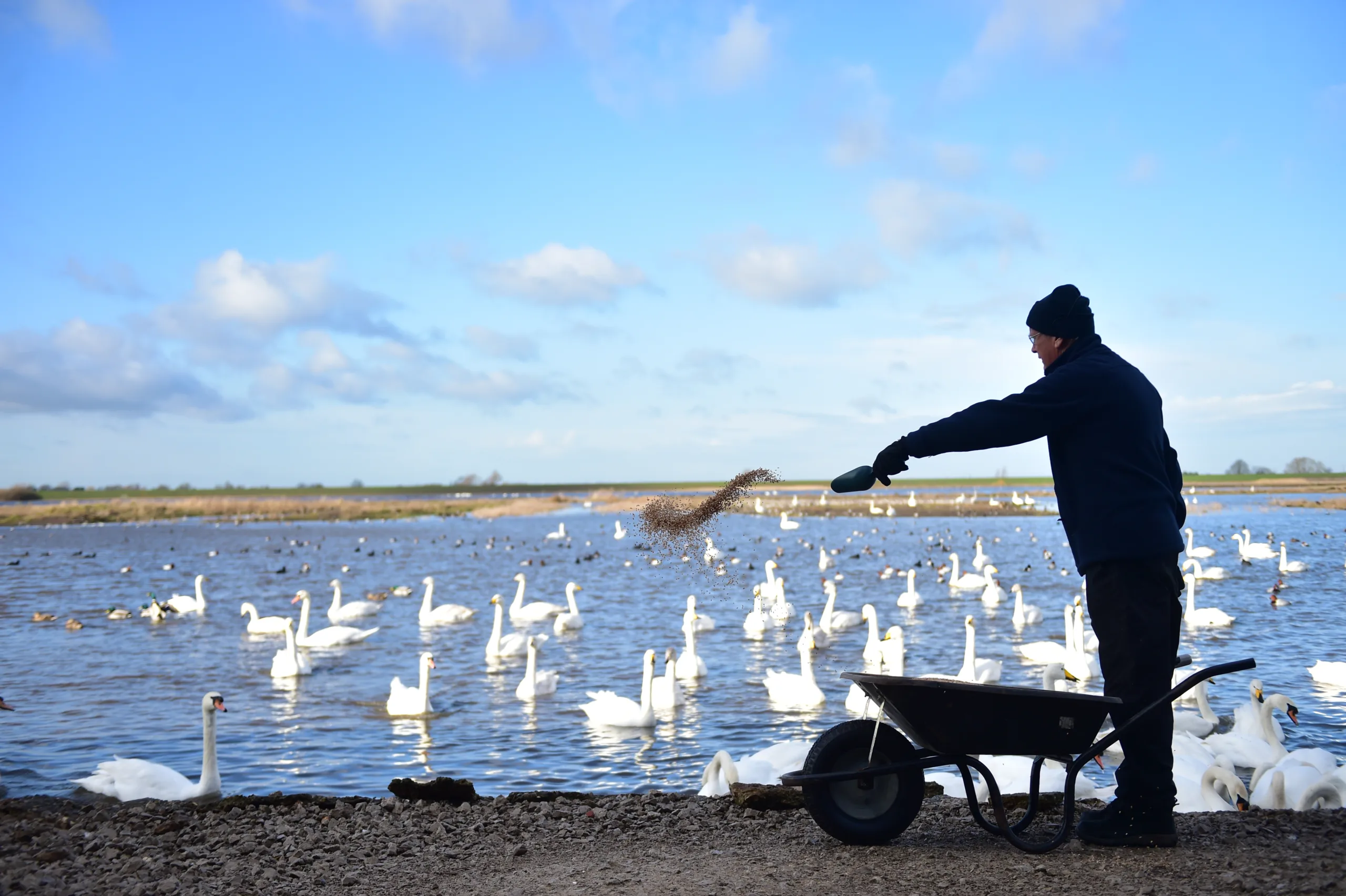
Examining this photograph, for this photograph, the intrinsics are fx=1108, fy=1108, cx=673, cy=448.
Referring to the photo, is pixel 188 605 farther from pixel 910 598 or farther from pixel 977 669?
pixel 977 669

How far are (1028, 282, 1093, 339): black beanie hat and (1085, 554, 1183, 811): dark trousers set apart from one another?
127 centimetres

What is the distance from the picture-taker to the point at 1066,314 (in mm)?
5988

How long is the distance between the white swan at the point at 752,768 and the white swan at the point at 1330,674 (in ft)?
31.6

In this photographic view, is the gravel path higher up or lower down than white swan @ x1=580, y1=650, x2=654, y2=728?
higher up

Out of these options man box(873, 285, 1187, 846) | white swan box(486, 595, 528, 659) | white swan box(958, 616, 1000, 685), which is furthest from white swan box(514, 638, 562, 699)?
man box(873, 285, 1187, 846)

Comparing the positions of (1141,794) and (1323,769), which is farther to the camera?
(1323,769)

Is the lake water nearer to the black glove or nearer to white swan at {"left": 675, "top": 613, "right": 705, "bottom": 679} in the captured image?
white swan at {"left": 675, "top": 613, "right": 705, "bottom": 679}

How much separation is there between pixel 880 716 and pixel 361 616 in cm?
2370

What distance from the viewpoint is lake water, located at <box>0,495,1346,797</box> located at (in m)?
12.4

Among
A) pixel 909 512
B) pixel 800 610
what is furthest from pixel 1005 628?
pixel 909 512

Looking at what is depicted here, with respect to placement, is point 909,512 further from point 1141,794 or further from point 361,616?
point 1141,794

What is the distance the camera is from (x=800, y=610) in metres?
26.8

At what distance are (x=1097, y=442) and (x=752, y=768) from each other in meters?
4.92

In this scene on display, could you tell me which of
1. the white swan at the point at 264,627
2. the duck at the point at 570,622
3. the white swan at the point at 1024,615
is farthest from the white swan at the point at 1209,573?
the white swan at the point at 264,627
